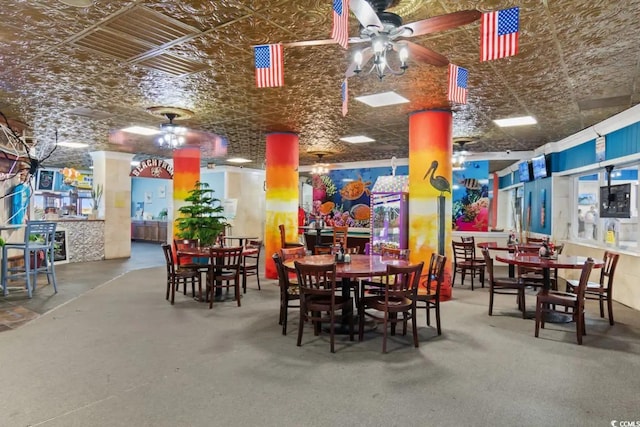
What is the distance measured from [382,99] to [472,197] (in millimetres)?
6949

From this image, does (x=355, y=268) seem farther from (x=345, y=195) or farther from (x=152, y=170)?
(x=345, y=195)

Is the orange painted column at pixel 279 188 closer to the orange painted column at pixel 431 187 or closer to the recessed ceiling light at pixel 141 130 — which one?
the recessed ceiling light at pixel 141 130

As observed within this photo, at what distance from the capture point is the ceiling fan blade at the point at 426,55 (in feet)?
10.8

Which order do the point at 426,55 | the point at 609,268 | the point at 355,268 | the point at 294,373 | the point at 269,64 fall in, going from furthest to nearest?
1. the point at 609,268
2. the point at 355,268
3. the point at 294,373
4. the point at 269,64
5. the point at 426,55

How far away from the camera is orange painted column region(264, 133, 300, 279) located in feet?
28.6

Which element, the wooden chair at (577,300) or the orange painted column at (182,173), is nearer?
the wooden chair at (577,300)

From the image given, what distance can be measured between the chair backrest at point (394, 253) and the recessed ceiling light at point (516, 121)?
3.54 metres

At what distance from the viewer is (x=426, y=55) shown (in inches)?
135

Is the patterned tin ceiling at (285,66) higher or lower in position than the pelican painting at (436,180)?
higher

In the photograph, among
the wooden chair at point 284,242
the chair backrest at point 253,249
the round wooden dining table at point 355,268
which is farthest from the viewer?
the wooden chair at point 284,242

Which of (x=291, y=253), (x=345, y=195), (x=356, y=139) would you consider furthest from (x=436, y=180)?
(x=345, y=195)

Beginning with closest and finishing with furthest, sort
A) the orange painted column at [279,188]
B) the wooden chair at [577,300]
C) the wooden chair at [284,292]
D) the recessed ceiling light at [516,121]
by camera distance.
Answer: the wooden chair at [577,300], the wooden chair at [284,292], the recessed ceiling light at [516,121], the orange painted column at [279,188]

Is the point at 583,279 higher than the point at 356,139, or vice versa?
the point at 356,139

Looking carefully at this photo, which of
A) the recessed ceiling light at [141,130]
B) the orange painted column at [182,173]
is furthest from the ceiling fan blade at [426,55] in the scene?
the orange painted column at [182,173]
